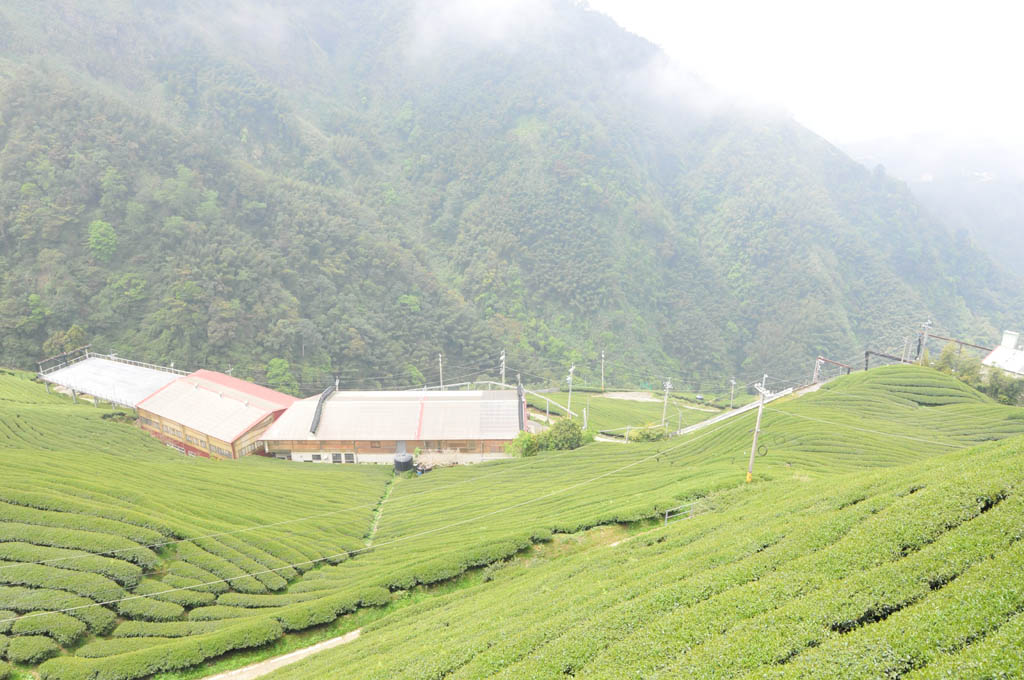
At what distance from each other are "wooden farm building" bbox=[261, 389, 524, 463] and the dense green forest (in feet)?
74.6

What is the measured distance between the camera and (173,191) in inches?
2977

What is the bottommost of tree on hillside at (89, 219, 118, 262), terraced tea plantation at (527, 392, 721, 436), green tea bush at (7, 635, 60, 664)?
terraced tea plantation at (527, 392, 721, 436)

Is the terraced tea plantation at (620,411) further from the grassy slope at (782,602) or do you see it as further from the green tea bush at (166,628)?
the green tea bush at (166,628)

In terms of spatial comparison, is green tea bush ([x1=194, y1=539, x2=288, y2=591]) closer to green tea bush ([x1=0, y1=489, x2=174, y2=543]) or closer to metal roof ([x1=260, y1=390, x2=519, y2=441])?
green tea bush ([x1=0, y1=489, x2=174, y2=543])

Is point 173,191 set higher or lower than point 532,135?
lower

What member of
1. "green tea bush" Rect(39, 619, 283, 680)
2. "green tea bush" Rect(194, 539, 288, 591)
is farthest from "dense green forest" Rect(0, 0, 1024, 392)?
"green tea bush" Rect(39, 619, 283, 680)

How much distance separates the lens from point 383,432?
155 ft

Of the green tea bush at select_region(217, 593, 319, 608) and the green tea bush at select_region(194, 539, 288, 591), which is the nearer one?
the green tea bush at select_region(217, 593, 319, 608)

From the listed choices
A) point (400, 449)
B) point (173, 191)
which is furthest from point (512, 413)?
point (173, 191)

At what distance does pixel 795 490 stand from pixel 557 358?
74741 mm

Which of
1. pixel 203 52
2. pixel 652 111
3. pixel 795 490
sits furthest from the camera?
pixel 652 111

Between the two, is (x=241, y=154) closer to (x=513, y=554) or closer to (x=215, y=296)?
(x=215, y=296)

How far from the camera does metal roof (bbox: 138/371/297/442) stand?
46.4 meters

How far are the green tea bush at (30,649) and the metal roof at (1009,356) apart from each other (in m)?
77.3
